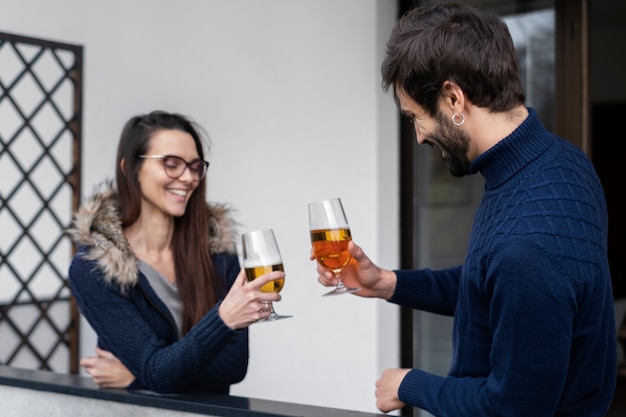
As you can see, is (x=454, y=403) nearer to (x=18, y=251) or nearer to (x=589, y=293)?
(x=589, y=293)

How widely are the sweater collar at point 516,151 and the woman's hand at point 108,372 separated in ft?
3.62

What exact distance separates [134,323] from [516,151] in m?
1.08

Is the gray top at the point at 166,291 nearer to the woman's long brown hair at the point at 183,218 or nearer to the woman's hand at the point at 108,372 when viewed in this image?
the woman's long brown hair at the point at 183,218

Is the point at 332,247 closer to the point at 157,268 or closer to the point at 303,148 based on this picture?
the point at 157,268

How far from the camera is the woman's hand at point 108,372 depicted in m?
2.23

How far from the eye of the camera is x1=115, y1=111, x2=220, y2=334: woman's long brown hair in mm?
2502

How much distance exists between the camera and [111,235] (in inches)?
95.3

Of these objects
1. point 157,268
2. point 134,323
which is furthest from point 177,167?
point 134,323

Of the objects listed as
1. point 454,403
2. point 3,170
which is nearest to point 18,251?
point 3,170

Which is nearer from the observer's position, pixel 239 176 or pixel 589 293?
pixel 589 293

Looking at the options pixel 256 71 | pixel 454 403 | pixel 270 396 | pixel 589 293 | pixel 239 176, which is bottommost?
pixel 270 396

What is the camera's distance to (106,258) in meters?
2.32

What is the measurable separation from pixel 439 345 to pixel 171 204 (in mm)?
2084

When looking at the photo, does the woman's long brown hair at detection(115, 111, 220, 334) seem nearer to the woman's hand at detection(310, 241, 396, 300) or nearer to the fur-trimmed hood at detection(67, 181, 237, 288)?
the fur-trimmed hood at detection(67, 181, 237, 288)
